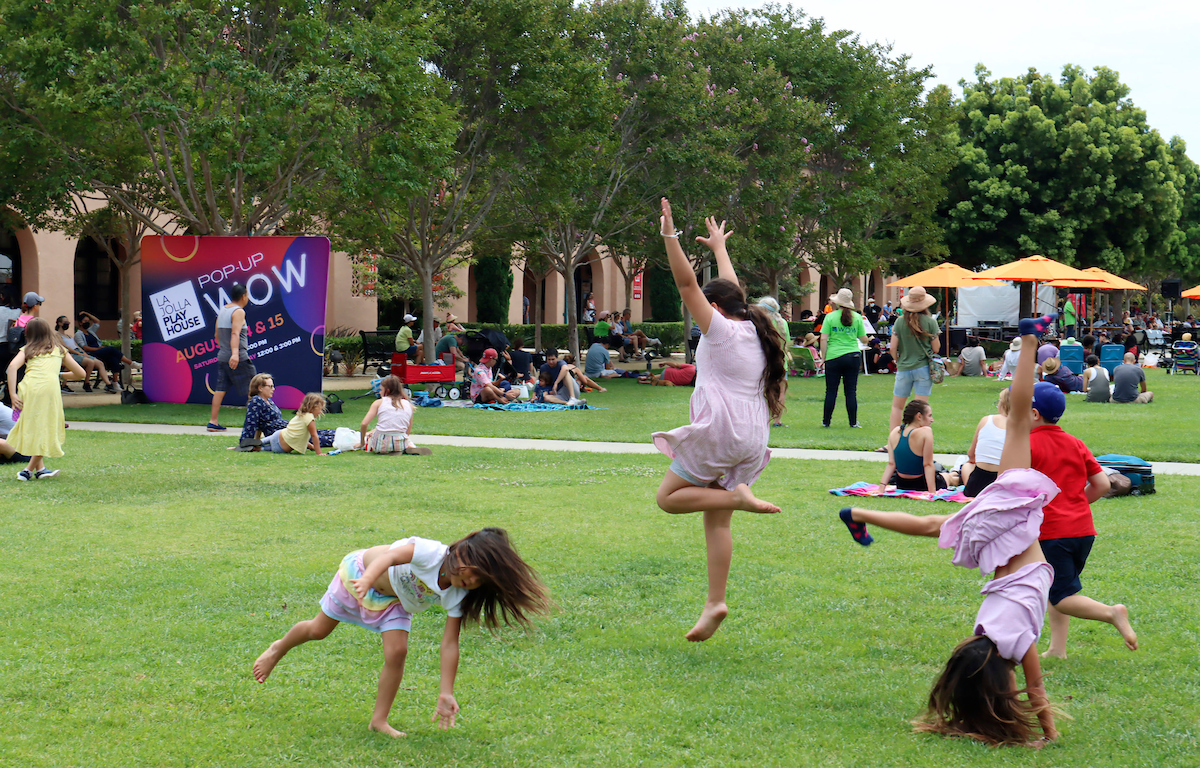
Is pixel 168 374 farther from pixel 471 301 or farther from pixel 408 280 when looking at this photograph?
pixel 471 301

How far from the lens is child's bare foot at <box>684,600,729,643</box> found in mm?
5227

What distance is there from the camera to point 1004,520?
4246mm

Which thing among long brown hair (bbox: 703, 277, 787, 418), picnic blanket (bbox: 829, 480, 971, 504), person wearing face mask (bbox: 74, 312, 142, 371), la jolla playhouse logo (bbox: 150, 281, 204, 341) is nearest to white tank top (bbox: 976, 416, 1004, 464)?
picnic blanket (bbox: 829, 480, 971, 504)

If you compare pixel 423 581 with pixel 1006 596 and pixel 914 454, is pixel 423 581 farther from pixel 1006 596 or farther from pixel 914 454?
pixel 914 454

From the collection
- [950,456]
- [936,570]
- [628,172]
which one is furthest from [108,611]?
[628,172]

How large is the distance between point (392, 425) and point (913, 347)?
18.7 feet

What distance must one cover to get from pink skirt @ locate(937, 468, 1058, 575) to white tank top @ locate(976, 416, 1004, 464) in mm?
3499

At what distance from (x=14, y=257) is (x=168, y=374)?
13468 mm

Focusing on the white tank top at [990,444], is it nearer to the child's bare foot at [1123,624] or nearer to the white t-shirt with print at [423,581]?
the child's bare foot at [1123,624]

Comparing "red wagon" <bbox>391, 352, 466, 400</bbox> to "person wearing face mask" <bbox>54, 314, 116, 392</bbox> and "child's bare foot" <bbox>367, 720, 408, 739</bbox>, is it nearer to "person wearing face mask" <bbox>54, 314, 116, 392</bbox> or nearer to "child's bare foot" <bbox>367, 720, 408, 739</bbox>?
"person wearing face mask" <bbox>54, 314, 116, 392</bbox>

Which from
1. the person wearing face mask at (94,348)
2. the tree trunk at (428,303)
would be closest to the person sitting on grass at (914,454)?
the tree trunk at (428,303)

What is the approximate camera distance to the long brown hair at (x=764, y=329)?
5199 millimetres

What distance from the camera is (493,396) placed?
1902 cm

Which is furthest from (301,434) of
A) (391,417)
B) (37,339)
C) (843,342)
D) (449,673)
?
(449,673)
